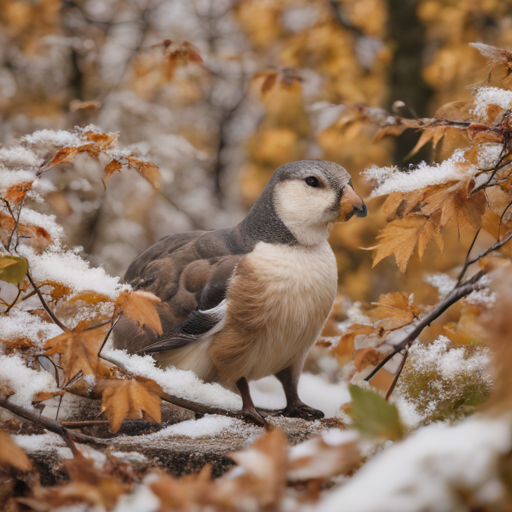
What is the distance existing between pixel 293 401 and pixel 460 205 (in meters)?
1.04

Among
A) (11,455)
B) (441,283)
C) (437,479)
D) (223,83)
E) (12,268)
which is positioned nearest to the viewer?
(437,479)

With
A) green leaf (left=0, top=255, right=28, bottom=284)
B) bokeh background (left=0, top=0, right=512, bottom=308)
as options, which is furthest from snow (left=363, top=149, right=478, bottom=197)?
bokeh background (left=0, top=0, right=512, bottom=308)

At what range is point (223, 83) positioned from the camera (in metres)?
9.98

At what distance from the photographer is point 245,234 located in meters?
2.04

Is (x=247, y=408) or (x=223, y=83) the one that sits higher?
(x=223, y=83)

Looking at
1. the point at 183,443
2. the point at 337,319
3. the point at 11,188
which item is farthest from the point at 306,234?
the point at 337,319

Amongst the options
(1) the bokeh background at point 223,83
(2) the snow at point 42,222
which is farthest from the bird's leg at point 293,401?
(1) the bokeh background at point 223,83

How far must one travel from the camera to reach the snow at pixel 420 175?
5.25ft

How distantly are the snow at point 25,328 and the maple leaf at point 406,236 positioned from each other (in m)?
1.05

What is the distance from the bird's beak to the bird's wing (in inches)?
16.2

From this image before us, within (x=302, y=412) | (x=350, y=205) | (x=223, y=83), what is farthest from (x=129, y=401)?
(x=223, y=83)

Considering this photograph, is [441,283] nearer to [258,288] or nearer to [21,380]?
[258,288]

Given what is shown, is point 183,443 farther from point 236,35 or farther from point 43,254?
point 236,35

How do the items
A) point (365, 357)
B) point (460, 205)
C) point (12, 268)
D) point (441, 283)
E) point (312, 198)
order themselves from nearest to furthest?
point (12, 268) < point (460, 205) < point (365, 357) < point (312, 198) < point (441, 283)
